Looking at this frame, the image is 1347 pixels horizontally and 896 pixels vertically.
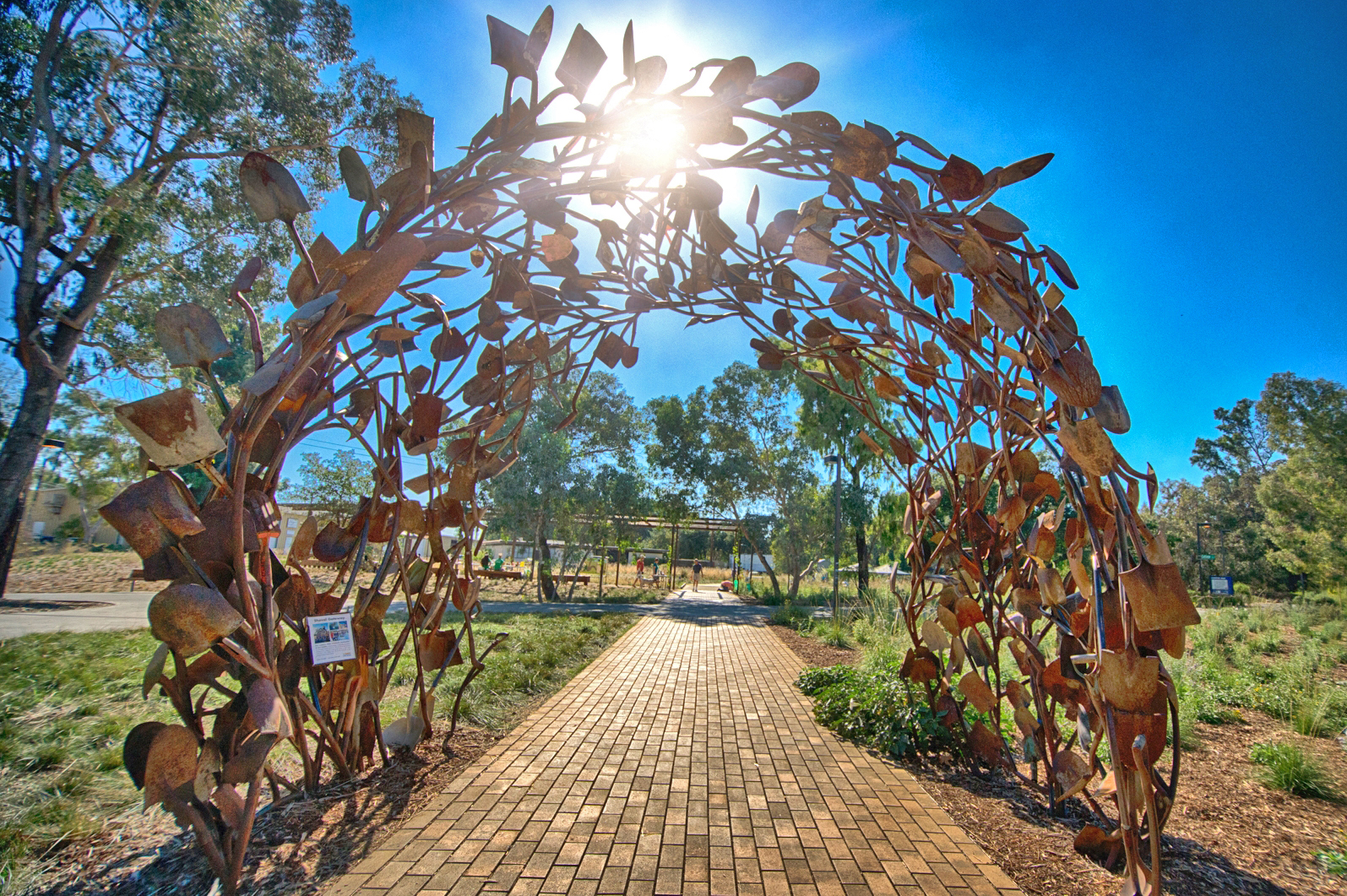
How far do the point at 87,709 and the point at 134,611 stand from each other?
30.0 feet

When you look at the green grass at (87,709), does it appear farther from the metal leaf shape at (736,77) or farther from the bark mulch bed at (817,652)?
the metal leaf shape at (736,77)

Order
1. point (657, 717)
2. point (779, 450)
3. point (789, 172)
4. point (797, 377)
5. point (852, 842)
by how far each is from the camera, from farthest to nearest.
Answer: point (779, 450) → point (797, 377) → point (657, 717) → point (852, 842) → point (789, 172)

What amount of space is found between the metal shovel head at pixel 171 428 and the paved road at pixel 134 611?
522 cm

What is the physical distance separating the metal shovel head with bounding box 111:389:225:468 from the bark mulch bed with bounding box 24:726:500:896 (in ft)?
5.51

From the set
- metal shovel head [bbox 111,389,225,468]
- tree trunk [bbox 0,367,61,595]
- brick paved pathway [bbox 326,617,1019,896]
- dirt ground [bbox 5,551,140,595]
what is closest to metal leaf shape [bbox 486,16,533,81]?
metal shovel head [bbox 111,389,225,468]

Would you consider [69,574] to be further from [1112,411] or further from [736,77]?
[1112,411]

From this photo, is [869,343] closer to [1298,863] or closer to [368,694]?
[1298,863]

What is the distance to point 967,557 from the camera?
123 inches

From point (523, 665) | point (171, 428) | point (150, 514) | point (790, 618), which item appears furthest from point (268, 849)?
point (790, 618)

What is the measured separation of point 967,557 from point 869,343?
4.23 feet

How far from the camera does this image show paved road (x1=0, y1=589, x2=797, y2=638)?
26.9 feet

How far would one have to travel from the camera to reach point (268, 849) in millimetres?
2219

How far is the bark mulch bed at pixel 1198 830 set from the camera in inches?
85.3

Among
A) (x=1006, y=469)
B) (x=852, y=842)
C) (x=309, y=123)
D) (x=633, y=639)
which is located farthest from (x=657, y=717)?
(x=309, y=123)
